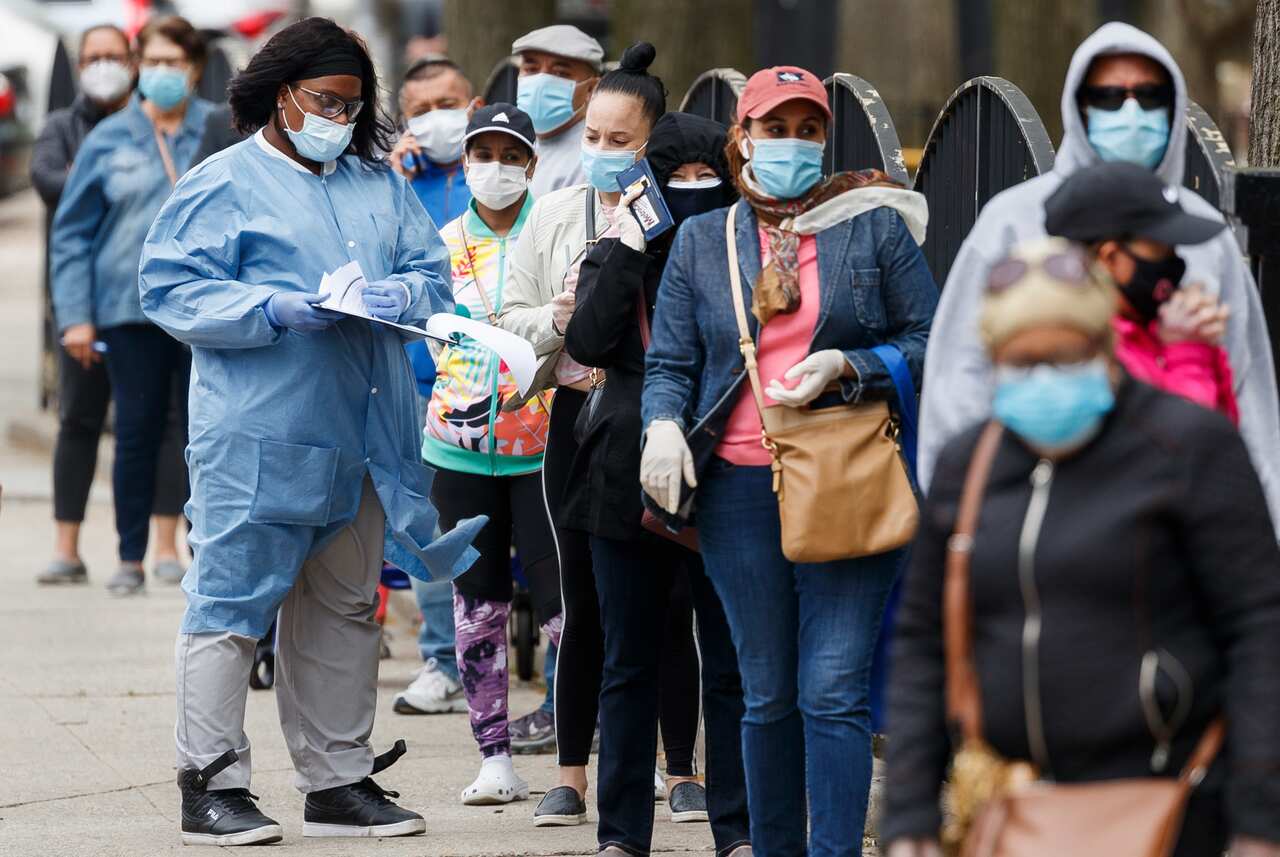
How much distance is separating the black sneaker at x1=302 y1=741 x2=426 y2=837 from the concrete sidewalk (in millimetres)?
40

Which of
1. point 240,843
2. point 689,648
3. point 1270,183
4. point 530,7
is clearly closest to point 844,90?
point 689,648

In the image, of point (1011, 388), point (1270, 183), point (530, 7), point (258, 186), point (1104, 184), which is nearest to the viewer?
point (1011, 388)

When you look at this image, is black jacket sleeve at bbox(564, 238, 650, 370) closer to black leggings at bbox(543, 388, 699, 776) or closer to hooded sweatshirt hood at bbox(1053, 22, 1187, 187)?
black leggings at bbox(543, 388, 699, 776)

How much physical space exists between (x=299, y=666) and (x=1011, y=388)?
3074 mm

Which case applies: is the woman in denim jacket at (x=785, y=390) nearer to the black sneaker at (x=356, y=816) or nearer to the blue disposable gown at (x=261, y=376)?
the blue disposable gown at (x=261, y=376)

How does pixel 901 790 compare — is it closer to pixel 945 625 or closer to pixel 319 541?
pixel 945 625

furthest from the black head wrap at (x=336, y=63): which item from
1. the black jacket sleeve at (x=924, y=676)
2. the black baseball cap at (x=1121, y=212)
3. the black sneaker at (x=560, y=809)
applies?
the black jacket sleeve at (x=924, y=676)

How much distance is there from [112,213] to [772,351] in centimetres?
495

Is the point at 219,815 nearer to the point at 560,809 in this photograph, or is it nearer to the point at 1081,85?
the point at 560,809

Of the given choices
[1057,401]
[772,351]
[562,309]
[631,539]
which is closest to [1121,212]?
[1057,401]

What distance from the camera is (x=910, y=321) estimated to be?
4.64m

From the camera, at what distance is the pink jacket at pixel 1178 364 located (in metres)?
3.58

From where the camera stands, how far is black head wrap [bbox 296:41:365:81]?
5.48 meters

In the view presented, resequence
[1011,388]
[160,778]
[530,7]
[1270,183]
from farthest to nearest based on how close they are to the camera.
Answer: [530,7] → [160,778] → [1270,183] → [1011,388]
